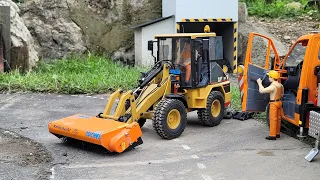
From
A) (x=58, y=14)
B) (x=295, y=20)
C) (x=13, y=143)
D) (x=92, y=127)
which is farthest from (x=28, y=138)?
(x=295, y=20)

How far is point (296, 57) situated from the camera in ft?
29.9

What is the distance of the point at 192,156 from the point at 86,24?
10315 millimetres

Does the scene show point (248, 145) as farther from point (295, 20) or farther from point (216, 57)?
point (295, 20)

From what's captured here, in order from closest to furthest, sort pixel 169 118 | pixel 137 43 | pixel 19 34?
pixel 169 118 → pixel 19 34 → pixel 137 43

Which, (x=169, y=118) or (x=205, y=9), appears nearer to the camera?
(x=169, y=118)

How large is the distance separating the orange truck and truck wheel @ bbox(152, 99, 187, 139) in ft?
4.28

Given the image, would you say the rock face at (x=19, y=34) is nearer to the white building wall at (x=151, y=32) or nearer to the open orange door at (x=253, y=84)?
the white building wall at (x=151, y=32)

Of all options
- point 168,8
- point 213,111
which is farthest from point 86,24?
point 213,111

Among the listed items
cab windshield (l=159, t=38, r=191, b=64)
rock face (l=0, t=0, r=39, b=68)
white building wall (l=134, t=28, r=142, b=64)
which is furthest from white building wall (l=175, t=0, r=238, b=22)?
cab windshield (l=159, t=38, r=191, b=64)

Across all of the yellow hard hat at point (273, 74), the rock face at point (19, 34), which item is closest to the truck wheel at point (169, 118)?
the yellow hard hat at point (273, 74)

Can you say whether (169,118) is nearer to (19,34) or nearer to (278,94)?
(278,94)

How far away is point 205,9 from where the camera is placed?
49.5 feet

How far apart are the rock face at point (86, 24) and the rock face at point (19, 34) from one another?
73 cm

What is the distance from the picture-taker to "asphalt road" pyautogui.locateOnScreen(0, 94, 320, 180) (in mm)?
6723
